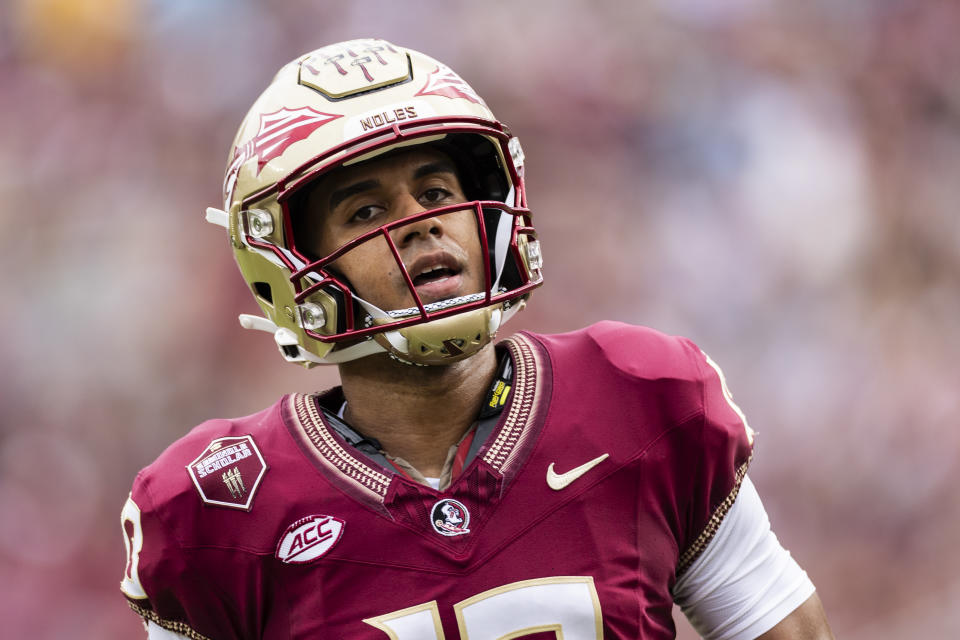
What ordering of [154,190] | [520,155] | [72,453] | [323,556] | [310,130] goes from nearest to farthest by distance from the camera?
[323,556]
[310,130]
[520,155]
[72,453]
[154,190]

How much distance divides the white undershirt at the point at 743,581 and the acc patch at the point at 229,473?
20 centimetres

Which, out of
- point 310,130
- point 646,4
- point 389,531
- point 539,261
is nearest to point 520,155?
point 539,261

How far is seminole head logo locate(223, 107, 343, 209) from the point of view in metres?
1.41

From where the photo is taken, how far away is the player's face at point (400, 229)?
1.35m

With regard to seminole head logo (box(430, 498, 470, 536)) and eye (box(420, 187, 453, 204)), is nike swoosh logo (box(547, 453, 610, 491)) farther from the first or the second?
eye (box(420, 187, 453, 204))

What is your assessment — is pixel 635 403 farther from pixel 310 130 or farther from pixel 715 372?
pixel 310 130

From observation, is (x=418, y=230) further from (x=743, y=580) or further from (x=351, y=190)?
(x=743, y=580)

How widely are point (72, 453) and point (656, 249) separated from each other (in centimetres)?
174

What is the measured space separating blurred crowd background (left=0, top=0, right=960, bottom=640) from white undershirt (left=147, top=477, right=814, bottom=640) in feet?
5.80

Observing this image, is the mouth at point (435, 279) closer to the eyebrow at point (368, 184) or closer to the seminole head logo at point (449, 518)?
the eyebrow at point (368, 184)

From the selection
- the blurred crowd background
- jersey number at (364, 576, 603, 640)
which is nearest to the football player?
jersey number at (364, 576, 603, 640)

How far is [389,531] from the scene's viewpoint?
4.20ft

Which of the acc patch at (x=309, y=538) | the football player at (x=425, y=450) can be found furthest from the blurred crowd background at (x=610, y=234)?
the acc patch at (x=309, y=538)

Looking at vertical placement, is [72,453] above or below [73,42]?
below
